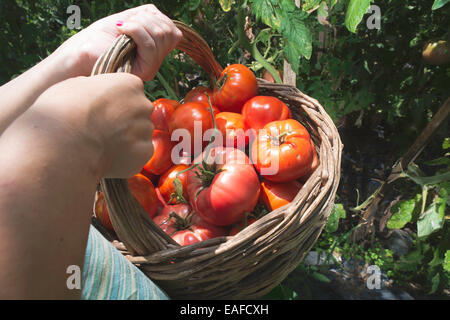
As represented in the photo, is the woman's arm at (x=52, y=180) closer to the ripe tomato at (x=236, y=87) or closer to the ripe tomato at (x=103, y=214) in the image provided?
the ripe tomato at (x=103, y=214)

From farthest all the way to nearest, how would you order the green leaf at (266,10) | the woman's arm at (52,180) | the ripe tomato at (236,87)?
the ripe tomato at (236,87), the green leaf at (266,10), the woman's arm at (52,180)

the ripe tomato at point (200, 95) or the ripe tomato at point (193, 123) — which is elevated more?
the ripe tomato at point (200, 95)

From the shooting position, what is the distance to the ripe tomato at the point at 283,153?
78 centimetres

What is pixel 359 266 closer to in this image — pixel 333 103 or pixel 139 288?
pixel 333 103

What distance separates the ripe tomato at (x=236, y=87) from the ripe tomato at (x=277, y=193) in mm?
292

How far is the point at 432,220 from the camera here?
101 centimetres

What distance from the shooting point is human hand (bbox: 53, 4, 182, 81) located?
0.64 m

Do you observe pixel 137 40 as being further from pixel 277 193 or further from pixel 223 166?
pixel 277 193

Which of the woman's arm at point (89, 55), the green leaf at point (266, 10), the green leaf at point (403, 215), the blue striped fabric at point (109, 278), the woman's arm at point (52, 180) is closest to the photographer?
the woman's arm at point (52, 180)

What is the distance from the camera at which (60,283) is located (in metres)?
0.30

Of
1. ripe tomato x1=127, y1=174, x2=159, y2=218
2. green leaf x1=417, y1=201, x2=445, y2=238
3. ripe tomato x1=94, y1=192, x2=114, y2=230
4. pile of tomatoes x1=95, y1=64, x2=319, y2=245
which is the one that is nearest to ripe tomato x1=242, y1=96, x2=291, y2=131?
pile of tomatoes x1=95, y1=64, x2=319, y2=245

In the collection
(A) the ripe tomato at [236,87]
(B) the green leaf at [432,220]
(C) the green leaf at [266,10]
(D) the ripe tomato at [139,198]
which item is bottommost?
(B) the green leaf at [432,220]

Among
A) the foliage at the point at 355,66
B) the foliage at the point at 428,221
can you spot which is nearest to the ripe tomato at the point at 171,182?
the foliage at the point at 355,66

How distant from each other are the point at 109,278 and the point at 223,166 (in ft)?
1.24
